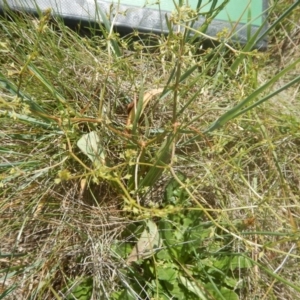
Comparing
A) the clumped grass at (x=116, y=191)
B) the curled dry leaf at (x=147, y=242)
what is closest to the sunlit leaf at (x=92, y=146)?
the clumped grass at (x=116, y=191)

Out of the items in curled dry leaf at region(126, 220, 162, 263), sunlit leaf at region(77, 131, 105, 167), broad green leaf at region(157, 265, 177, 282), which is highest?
sunlit leaf at region(77, 131, 105, 167)

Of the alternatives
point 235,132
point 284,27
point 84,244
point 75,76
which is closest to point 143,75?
point 75,76

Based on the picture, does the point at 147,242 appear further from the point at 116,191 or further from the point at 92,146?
the point at 92,146

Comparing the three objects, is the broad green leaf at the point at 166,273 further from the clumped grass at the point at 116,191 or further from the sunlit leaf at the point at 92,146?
the sunlit leaf at the point at 92,146

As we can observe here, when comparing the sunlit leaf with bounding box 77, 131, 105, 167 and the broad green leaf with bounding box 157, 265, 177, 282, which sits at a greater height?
the sunlit leaf with bounding box 77, 131, 105, 167

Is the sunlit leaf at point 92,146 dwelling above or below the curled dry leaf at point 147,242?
above

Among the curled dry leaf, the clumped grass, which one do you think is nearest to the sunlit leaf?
the clumped grass

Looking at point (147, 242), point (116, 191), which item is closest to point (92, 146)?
point (116, 191)

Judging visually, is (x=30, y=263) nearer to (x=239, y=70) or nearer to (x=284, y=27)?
(x=239, y=70)

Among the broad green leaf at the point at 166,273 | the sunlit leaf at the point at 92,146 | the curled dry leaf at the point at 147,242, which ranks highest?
the sunlit leaf at the point at 92,146

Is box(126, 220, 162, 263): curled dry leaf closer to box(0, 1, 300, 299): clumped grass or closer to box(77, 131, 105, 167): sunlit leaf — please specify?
box(0, 1, 300, 299): clumped grass

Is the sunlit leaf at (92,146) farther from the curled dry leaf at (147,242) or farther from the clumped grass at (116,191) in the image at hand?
the curled dry leaf at (147,242)
